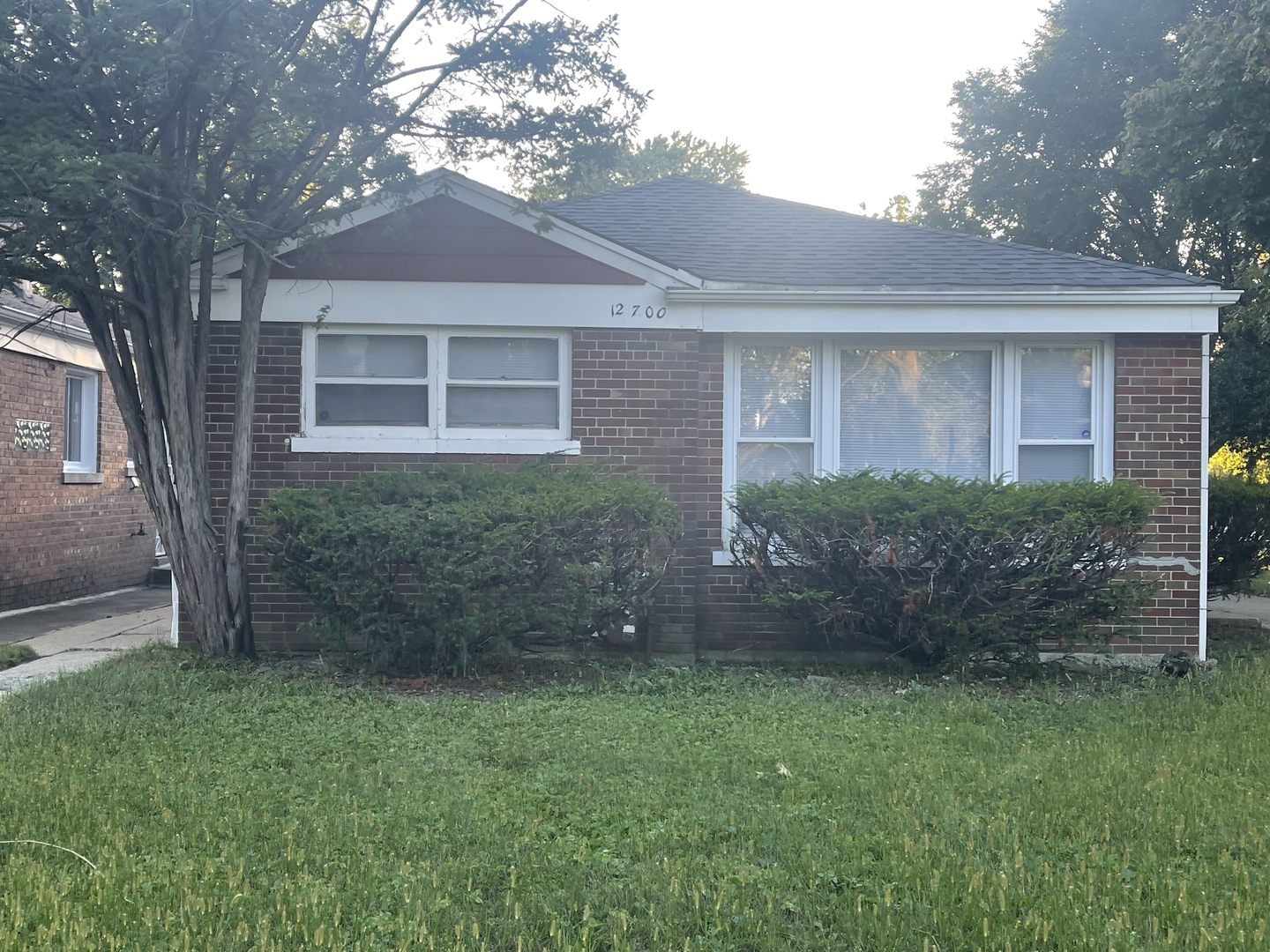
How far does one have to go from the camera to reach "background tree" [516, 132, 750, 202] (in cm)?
834

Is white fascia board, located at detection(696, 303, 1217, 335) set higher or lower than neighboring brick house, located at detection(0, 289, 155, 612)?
higher

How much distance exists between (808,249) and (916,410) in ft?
6.66

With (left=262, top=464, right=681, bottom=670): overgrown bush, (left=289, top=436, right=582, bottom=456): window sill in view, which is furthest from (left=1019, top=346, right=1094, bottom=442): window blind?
(left=289, top=436, right=582, bottom=456): window sill

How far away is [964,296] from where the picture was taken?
849 centimetres

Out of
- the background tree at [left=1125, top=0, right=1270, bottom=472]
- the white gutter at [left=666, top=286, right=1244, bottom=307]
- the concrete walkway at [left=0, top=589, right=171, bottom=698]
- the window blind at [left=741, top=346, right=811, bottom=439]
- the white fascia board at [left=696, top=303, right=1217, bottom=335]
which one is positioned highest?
the background tree at [left=1125, top=0, right=1270, bottom=472]

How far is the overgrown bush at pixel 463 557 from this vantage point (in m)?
6.79

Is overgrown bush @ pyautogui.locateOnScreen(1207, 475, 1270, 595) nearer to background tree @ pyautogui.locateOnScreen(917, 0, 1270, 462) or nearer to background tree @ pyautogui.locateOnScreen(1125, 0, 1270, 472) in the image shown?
background tree @ pyautogui.locateOnScreen(1125, 0, 1270, 472)

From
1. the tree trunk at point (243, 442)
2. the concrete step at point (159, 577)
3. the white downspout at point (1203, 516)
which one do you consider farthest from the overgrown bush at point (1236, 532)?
the concrete step at point (159, 577)

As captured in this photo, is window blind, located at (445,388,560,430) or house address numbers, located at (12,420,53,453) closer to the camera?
window blind, located at (445,388,560,430)

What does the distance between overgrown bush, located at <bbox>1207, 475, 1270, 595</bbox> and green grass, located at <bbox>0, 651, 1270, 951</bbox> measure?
14.8ft

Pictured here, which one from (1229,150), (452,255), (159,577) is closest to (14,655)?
(452,255)

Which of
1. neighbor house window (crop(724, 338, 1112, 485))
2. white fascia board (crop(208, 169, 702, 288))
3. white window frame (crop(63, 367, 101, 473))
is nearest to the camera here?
white fascia board (crop(208, 169, 702, 288))

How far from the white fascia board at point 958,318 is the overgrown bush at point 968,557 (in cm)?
167

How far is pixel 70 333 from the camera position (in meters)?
12.7
